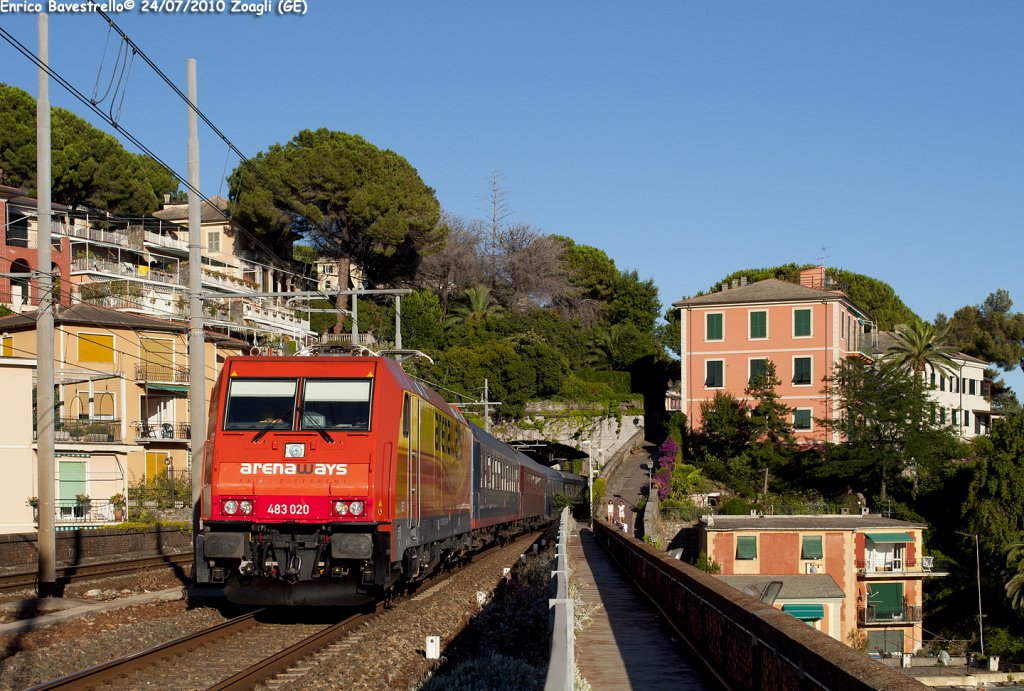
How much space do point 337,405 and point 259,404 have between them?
0.98 m

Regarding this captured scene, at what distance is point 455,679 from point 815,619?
1541 inches

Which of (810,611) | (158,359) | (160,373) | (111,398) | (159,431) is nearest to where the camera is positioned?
(111,398)

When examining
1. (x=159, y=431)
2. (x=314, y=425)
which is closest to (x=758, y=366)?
(x=159, y=431)

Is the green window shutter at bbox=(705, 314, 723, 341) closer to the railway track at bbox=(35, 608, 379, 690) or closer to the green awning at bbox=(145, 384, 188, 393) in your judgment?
the green awning at bbox=(145, 384, 188, 393)

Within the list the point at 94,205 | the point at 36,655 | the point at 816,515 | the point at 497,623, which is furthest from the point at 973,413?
the point at 36,655

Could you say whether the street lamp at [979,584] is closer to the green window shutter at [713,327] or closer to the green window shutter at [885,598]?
the green window shutter at [885,598]

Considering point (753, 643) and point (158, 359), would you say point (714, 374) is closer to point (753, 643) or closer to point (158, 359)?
point (158, 359)

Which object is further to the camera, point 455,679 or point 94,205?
point 94,205

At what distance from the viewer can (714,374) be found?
61500mm

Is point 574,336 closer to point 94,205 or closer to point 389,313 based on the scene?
point 389,313

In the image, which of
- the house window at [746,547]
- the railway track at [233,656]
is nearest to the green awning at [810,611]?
the house window at [746,547]

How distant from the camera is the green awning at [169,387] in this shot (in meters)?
42.7

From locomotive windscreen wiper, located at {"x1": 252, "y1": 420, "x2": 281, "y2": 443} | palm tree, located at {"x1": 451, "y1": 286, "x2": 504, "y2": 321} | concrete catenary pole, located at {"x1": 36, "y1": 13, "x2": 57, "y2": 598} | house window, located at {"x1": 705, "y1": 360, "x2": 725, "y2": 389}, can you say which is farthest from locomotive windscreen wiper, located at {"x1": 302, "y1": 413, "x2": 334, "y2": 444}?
palm tree, located at {"x1": 451, "y1": 286, "x2": 504, "y2": 321}

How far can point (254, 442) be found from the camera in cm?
1345
